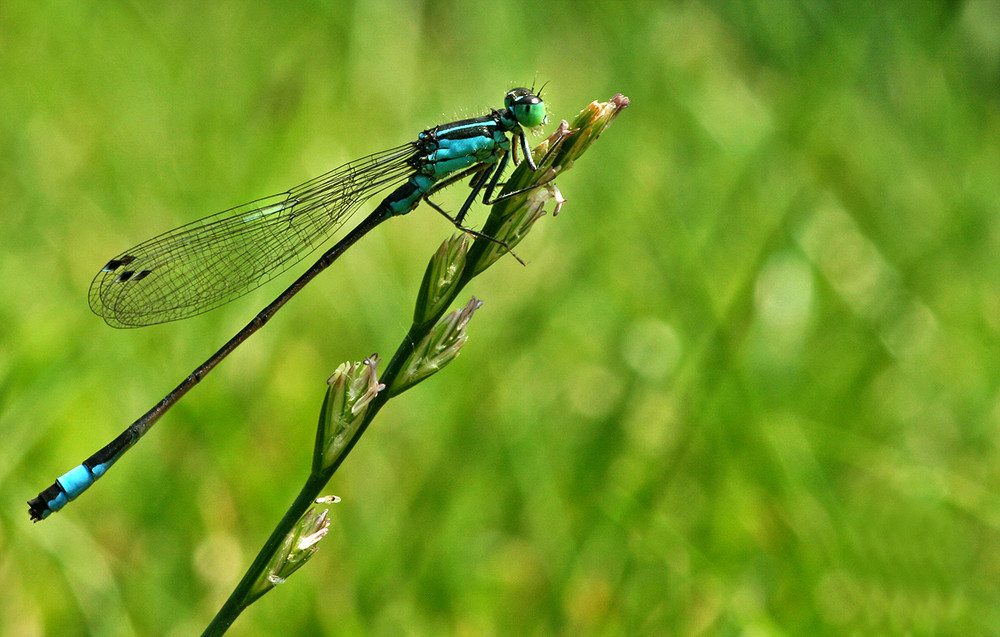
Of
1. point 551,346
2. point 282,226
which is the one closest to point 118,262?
point 282,226

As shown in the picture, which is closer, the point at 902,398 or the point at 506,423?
the point at 506,423

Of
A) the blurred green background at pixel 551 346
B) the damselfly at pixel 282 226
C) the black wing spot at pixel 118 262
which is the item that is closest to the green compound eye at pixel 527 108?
the damselfly at pixel 282 226

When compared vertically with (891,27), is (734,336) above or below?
below

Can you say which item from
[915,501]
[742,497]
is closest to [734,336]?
[742,497]

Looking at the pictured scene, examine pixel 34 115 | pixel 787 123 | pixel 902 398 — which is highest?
pixel 34 115

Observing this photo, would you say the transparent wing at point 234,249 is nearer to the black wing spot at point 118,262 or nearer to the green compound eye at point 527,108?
the black wing spot at point 118,262

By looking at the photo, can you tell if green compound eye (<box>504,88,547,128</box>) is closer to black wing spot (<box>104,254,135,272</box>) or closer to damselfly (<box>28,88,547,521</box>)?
damselfly (<box>28,88,547,521</box>)

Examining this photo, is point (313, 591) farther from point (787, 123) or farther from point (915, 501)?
point (787, 123)

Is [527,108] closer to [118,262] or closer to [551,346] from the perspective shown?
[551,346]
